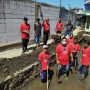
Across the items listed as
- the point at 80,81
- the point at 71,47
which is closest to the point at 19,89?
the point at 80,81

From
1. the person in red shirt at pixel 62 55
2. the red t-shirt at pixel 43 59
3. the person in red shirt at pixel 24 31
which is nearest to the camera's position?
the red t-shirt at pixel 43 59

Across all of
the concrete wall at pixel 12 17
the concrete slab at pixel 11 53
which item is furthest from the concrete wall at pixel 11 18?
the concrete slab at pixel 11 53

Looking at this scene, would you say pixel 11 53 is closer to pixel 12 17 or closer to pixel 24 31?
pixel 24 31

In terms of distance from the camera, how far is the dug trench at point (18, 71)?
1171 centimetres

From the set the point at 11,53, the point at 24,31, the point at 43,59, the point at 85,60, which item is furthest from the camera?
the point at 24,31

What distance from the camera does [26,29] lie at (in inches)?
687

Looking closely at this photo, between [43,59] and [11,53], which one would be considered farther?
[11,53]

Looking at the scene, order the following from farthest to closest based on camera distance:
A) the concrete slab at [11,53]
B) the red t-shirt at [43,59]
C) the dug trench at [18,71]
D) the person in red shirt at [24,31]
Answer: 1. the person in red shirt at [24,31]
2. the concrete slab at [11,53]
3. the red t-shirt at [43,59]
4. the dug trench at [18,71]

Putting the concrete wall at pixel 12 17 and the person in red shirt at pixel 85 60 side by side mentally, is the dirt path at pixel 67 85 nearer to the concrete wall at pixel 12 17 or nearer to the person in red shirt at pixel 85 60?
the person in red shirt at pixel 85 60

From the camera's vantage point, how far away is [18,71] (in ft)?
42.6

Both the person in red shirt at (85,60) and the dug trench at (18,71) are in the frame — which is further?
the person in red shirt at (85,60)

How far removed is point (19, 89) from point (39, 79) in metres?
2.00

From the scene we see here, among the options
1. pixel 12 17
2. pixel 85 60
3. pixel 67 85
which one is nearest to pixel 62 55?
pixel 85 60

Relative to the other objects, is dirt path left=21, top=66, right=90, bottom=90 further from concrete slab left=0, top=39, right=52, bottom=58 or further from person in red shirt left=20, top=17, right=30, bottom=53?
person in red shirt left=20, top=17, right=30, bottom=53
